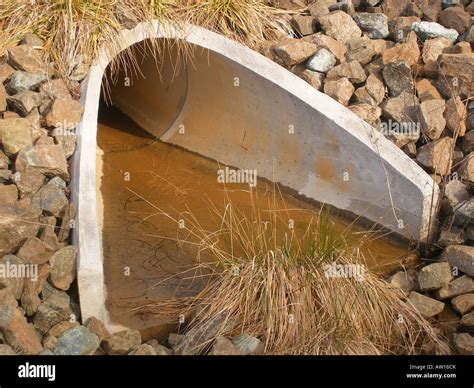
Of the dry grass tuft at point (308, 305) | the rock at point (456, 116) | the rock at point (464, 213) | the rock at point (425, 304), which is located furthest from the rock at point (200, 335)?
the rock at point (456, 116)

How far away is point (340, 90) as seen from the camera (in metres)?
5.60

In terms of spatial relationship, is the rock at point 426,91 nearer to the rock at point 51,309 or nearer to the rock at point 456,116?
the rock at point 456,116

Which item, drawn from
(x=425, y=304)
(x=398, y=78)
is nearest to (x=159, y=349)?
(x=425, y=304)

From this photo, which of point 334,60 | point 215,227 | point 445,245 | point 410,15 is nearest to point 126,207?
point 215,227

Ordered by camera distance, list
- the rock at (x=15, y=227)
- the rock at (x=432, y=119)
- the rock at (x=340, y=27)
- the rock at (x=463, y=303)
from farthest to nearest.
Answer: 1. the rock at (x=340, y=27)
2. the rock at (x=432, y=119)
3. the rock at (x=463, y=303)
4. the rock at (x=15, y=227)

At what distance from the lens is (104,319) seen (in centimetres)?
420

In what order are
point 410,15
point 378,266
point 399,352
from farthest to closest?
point 410,15 < point 378,266 < point 399,352

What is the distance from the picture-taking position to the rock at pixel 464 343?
4062mm

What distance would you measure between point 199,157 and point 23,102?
2.07m

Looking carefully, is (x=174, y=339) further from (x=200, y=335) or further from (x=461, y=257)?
(x=461, y=257)

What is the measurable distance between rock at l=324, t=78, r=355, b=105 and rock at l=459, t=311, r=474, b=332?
76.4 inches

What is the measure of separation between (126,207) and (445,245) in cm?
240

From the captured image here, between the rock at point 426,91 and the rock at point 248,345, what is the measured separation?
8.44ft

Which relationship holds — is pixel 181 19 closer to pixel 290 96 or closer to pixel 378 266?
pixel 290 96
